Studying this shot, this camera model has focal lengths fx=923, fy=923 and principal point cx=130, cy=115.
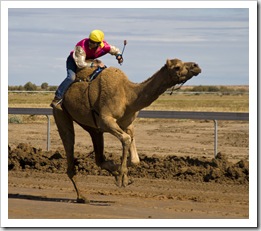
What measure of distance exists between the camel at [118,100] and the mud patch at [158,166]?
1.46 m

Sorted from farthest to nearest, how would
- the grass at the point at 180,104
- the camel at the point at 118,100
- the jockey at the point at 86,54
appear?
the grass at the point at 180,104 < the jockey at the point at 86,54 < the camel at the point at 118,100

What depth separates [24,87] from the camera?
10138 centimetres

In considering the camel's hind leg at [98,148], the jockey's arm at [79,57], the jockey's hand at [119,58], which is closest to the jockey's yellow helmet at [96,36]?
the jockey's arm at [79,57]

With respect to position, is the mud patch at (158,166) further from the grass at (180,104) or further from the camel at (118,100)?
the grass at (180,104)

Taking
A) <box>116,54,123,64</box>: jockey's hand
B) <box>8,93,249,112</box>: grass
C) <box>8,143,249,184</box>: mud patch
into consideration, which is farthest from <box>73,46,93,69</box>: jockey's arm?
<box>8,93,249,112</box>: grass

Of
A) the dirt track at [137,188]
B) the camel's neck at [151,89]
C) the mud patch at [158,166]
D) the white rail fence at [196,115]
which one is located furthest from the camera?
the white rail fence at [196,115]

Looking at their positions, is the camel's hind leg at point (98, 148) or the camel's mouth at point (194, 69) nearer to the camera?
the camel's mouth at point (194, 69)

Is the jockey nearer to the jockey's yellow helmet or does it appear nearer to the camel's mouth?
the jockey's yellow helmet

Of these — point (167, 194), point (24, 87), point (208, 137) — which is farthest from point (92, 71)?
point (24, 87)

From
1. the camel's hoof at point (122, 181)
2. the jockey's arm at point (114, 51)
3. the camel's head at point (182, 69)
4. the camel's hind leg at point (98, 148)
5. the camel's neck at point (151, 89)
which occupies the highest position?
the jockey's arm at point (114, 51)

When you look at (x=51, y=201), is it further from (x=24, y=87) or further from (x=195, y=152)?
(x=24, y=87)

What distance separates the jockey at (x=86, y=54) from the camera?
15.6 metres

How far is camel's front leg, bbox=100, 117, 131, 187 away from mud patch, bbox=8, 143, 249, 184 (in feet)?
6.74

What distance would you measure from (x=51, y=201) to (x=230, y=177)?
4.01m
